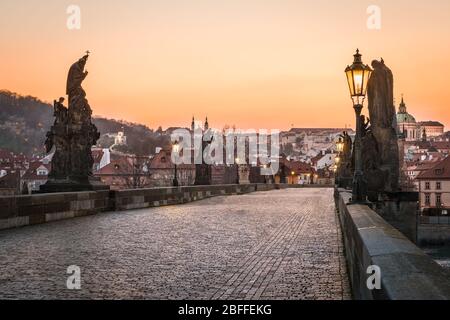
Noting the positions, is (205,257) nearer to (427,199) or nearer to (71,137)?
(71,137)

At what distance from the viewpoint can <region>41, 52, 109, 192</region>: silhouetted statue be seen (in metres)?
19.0

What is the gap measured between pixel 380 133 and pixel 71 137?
382 inches

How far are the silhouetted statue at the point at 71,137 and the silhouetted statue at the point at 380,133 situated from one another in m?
9.04

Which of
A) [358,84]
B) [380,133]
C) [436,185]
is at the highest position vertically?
[358,84]

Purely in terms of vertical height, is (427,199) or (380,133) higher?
(380,133)

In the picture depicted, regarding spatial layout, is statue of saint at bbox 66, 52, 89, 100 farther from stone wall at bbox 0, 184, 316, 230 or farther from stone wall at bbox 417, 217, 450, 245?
stone wall at bbox 417, 217, 450, 245

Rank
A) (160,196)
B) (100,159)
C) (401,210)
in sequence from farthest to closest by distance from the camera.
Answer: (100,159) < (160,196) < (401,210)

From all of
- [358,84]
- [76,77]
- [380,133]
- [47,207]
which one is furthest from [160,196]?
[358,84]

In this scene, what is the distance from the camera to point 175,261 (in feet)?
29.6

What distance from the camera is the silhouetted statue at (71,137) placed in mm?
19031
